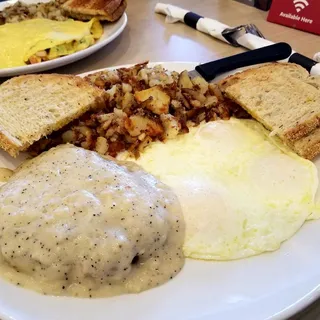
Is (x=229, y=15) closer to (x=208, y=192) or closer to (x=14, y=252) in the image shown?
(x=208, y=192)

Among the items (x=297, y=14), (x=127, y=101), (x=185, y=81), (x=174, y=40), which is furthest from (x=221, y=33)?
(x=127, y=101)

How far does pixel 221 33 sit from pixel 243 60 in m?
0.65

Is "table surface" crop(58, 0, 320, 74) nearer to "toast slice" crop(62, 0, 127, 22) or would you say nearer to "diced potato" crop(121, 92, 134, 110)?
"toast slice" crop(62, 0, 127, 22)

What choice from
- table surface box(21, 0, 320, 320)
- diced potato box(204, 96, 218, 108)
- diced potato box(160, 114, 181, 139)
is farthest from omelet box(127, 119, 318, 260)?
table surface box(21, 0, 320, 320)

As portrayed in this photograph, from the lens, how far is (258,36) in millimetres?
2643

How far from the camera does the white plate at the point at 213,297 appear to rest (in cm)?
113

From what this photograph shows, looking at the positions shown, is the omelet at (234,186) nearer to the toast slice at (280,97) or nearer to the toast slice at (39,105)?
the toast slice at (280,97)

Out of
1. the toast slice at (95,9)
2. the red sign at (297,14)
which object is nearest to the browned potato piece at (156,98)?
the toast slice at (95,9)

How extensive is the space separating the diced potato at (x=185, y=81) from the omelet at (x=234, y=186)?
10.6 inches

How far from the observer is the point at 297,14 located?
2.87 meters

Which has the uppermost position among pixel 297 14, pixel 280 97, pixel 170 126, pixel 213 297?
pixel 297 14

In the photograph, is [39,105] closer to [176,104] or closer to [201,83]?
[176,104]

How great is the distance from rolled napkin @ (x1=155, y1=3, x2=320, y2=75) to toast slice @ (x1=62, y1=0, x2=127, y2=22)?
0.41 meters

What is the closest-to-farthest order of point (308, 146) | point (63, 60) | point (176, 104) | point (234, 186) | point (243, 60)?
point (234, 186), point (308, 146), point (176, 104), point (243, 60), point (63, 60)
